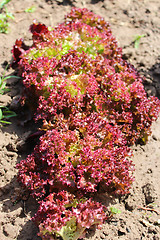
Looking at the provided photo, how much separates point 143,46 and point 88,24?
145 centimetres

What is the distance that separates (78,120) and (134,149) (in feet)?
3.68

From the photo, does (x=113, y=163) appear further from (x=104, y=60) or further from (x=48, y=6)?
(x=48, y=6)

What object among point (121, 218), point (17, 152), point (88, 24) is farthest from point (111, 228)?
point (88, 24)

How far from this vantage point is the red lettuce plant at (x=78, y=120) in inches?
126

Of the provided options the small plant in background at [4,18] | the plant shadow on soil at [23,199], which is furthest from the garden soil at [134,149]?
the small plant in background at [4,18]

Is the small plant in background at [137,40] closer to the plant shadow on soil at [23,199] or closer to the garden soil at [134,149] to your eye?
the garden soil at [134,149]

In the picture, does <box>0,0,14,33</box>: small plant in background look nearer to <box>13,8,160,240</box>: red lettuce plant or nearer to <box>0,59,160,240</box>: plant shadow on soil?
<box>13,8,160,240</box>: red lettuce plant

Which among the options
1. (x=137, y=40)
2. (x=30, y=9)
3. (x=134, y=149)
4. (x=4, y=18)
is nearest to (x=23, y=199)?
(x=134, y=149)

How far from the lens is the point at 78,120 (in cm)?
374

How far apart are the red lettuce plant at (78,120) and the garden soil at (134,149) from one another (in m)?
0.21

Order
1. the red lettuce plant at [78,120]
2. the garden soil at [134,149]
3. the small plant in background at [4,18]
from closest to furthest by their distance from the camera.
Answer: the red lettuce plant at [78,120] → the garden soil at [134,149] → the small plant in background at [4,18]

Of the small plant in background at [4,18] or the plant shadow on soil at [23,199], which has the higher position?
the small plant in background at [4,18]

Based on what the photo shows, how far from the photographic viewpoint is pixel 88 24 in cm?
528

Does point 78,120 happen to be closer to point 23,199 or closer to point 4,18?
point 23,199
